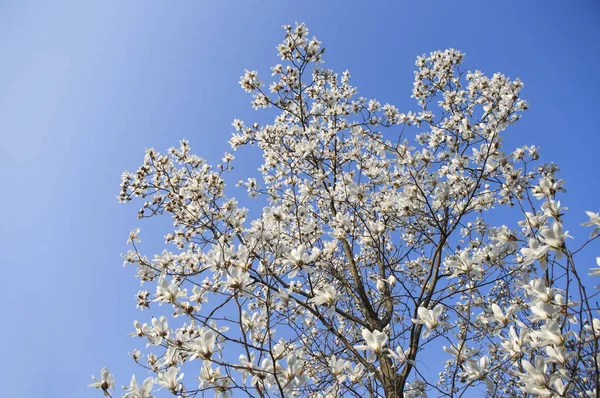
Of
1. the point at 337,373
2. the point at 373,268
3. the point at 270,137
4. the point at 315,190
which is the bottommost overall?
the point at 337,373

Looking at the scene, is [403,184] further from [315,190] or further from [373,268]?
[373,268]

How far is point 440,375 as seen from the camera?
6.72 metres

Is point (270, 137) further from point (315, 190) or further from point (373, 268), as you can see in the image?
point (373, 268)

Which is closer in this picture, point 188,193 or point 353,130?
point 188,193

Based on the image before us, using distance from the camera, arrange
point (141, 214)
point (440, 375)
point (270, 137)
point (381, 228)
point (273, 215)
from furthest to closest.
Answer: point (440, 375) < point (270, 137) < point (141, 214) < point (381, 228) < point (273, 215)

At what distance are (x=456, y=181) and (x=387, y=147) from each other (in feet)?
2.57

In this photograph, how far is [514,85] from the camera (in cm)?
414

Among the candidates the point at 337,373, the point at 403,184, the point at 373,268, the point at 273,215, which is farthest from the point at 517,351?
the point at 373,268

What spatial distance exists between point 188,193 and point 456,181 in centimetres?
284

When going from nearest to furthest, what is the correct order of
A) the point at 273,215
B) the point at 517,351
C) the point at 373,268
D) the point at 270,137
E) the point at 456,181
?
the point at 517,351
the point at 273,215
the point at 456,181
the point at 373,268
the point at 270,137

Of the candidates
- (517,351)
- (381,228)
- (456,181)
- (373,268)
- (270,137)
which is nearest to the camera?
(517,351)

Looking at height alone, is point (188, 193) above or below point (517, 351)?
above

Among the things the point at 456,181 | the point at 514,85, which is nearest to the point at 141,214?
the point at 456,181

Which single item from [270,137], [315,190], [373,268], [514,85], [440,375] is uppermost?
[270,137]
